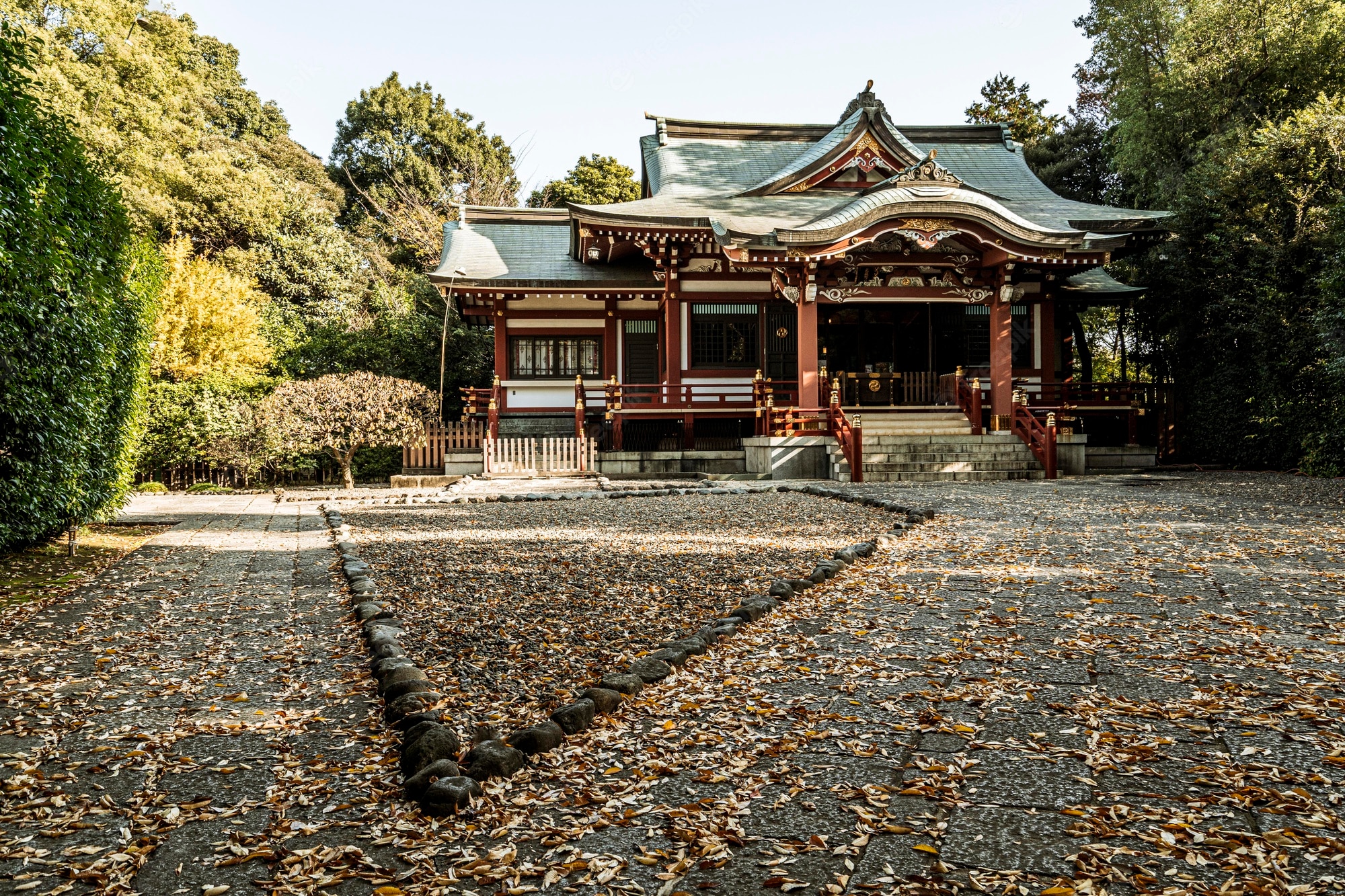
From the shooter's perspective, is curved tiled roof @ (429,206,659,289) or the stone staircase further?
curved tiled roof @ (429,206,659,289)

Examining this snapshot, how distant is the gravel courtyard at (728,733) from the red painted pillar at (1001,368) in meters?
9.15

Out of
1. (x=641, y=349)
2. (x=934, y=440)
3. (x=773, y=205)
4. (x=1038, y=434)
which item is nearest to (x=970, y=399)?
(x=1038, y=434)

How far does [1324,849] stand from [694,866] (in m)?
1.55

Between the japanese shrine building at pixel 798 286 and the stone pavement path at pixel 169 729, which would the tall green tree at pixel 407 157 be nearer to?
the japanese shrine building at pixel 798 286

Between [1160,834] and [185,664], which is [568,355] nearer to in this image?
[185,664]

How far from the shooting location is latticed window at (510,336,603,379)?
60.6 feet

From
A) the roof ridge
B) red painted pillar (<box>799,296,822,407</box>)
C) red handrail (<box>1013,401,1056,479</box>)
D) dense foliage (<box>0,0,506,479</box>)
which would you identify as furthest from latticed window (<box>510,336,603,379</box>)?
red handrail (<box>1013,401,1056,479</box>)

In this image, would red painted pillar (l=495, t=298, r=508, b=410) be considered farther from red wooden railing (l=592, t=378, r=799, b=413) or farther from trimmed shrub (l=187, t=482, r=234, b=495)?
trimmed shrub (l=187, t=482, r=234, b=495)

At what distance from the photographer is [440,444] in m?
17.3

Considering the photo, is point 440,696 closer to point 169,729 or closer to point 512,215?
point 169,729

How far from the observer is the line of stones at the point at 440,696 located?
7.80 ft

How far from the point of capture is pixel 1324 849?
2.00 meters

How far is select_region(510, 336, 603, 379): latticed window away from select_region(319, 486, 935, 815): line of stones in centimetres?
1340

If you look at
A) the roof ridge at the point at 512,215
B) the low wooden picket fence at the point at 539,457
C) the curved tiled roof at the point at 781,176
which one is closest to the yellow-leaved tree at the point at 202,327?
the roof ridge at the point at 512,215
